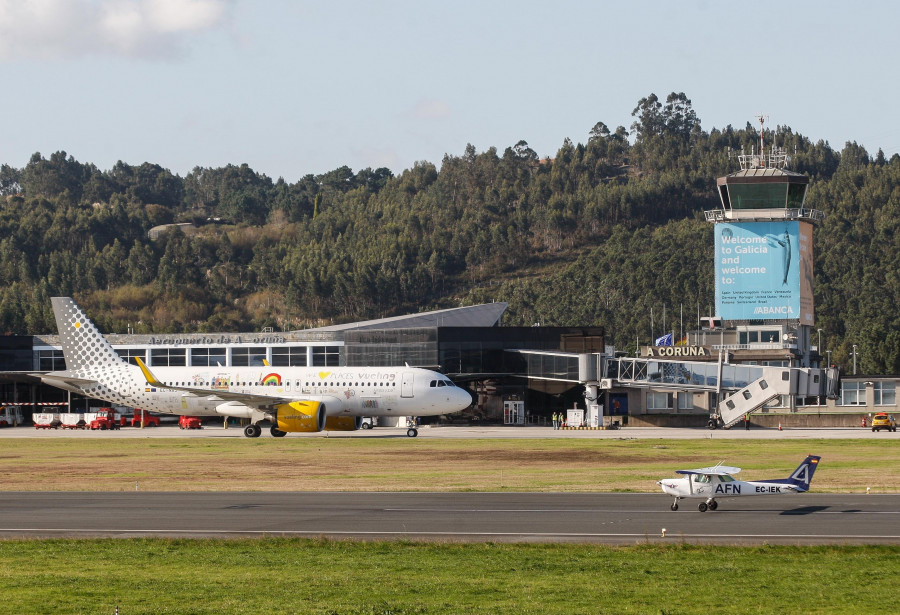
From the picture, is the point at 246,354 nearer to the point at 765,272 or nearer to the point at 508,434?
the point at 508,434

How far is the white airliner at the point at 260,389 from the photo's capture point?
73.1 metres

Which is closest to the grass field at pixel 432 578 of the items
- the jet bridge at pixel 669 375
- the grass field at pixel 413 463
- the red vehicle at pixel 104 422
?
the grass field at pixel 413 463

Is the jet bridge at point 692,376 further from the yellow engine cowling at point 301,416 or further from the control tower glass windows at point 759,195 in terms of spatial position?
the control tower glass windows at point 759,195

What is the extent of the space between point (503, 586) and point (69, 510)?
675 inches

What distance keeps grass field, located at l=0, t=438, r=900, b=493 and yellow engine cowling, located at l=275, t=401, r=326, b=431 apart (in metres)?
1.38

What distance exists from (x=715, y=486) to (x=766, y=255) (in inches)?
4164

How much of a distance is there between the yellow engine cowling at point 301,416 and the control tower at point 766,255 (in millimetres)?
73433

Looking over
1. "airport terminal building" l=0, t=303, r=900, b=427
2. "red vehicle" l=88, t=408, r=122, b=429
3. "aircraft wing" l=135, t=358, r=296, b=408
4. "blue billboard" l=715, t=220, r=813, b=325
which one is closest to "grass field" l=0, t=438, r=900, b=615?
"aircraft wing" l=135, t=358, r=296, b=408

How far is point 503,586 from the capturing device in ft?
67.9

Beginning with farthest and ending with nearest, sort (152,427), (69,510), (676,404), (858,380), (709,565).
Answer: (858,380) < (676,404) < (152,427) < (69,510) < (709,565)

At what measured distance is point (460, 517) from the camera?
3070 cm

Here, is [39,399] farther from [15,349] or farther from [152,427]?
[152,427]

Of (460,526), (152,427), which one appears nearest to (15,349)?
(152,427)

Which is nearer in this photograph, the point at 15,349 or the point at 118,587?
the point at 118,587
